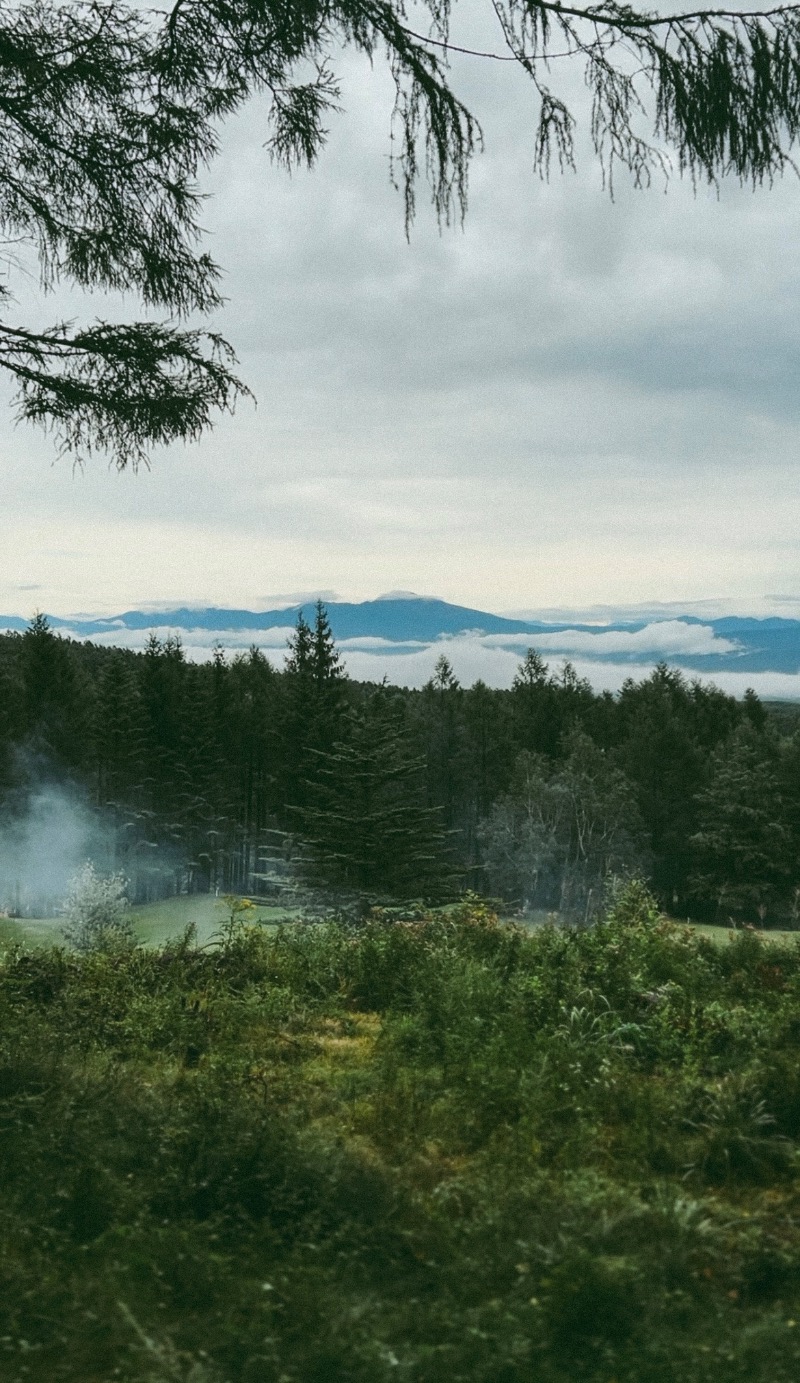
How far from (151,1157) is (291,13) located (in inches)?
203

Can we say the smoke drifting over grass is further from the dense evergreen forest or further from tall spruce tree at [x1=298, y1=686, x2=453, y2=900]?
tall spruce tree at [x1=298, y1=686, x2=453, y2=900]

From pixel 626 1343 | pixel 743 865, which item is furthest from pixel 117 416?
pixel 743 865

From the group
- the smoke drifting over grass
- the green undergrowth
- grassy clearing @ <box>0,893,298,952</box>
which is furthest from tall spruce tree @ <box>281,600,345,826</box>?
the green undergrowth

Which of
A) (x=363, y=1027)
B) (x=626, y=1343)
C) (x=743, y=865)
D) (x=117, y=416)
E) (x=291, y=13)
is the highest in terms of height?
(x=291, y=13)

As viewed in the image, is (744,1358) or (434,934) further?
(434,934)

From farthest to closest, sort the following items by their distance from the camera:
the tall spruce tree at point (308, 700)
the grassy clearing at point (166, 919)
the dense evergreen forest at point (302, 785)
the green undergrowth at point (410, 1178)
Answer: the dense evergreen forest at point (302, 785)
the tall spruce tree at point (308, 700)
the grassy clearing at point (166, 919)
the green undergrowth at point (410, 1178)

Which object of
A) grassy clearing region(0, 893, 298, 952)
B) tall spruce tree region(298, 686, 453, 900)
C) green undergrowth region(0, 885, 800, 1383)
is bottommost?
grassy clearing region(0, 893, 298, 952)

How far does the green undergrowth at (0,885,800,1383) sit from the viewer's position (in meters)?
2.40

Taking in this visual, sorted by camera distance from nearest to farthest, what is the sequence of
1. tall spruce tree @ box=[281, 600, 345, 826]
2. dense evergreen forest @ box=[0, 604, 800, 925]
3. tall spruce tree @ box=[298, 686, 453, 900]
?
tall spruce tree @ box=[298, 686, 453, 900] → tall spruce tree @ box=[281, 600, 345, 826] → dense evergreen forest @ box=[0, 604, 800, 925]

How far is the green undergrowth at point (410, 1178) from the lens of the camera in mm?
2396

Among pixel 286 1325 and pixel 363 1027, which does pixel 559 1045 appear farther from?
pixel 286 1325

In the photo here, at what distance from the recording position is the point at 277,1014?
19.4ft

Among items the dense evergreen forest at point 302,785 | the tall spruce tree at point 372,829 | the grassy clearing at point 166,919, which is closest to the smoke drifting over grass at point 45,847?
the dense evergreen forest at point 302,785

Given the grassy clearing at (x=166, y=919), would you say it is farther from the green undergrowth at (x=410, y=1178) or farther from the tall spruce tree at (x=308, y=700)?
the green undergrowth at (x=410, y=1178)
